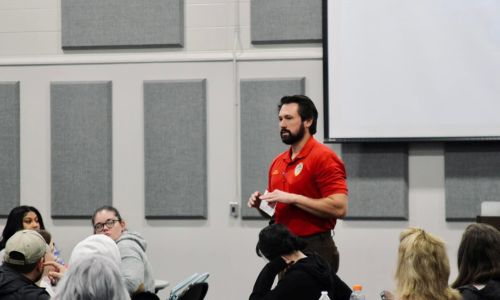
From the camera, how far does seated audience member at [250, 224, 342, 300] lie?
3641 millimetres

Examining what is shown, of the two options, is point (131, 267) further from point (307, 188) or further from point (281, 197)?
point (307, 188)

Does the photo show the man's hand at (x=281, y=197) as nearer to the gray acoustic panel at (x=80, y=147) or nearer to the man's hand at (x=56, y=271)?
the man's hand at (x=56, y=271)

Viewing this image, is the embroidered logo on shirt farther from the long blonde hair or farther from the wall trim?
the wall trim

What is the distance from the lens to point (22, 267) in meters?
3.43

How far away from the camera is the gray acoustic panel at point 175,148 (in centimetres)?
607

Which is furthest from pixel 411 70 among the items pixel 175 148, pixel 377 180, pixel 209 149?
pixel 175 148

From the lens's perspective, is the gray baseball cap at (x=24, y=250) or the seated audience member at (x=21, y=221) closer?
the gray baseball cap at (x=24, y=250)

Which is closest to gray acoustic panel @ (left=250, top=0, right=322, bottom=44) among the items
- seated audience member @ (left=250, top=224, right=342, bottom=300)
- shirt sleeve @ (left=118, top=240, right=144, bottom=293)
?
shirt sleeve @ (left=118, top=240, right=144, bottom=293)

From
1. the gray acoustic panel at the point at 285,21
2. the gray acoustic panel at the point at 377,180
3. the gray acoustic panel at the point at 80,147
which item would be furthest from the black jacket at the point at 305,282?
the gray acoustic panel at the point at 80,147

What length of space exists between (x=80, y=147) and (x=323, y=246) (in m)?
2.72

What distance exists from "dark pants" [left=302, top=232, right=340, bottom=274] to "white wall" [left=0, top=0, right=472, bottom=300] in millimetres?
1763

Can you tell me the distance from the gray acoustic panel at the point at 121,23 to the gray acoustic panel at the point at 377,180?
1.52m

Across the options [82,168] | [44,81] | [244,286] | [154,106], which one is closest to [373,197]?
[244,286]

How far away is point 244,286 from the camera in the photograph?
6.01 metres
